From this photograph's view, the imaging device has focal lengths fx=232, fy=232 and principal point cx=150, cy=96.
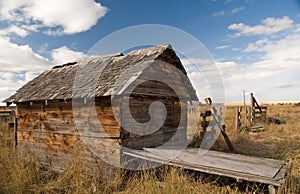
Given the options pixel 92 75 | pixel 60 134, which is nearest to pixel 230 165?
pixel 92 75

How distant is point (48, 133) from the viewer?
8.96 m

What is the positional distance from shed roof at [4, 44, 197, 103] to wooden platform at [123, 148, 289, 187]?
2341mm

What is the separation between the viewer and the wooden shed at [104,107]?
22.8 ft

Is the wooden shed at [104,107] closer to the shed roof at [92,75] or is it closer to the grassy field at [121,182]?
the shed roof at [92,75]

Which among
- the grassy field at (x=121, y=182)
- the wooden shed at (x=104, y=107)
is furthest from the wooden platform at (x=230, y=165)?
the wooden shed at (x=104, y=107)

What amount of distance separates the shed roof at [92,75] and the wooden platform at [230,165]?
234cm

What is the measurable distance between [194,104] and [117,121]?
4930 mm

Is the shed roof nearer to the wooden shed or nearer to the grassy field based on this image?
the wooden shed

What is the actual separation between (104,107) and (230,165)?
3.88 meters

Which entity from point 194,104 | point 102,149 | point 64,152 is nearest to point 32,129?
point 64,152

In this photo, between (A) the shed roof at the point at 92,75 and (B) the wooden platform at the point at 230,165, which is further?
(A) the shed roof at the point at 92,75

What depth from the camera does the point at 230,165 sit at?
5.70m

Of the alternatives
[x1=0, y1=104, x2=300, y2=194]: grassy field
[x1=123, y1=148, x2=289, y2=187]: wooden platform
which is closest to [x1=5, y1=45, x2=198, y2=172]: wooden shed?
[x1=0, y1=104, x2=300, y2=194]: grassy field

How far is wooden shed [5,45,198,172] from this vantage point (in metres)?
6.94
